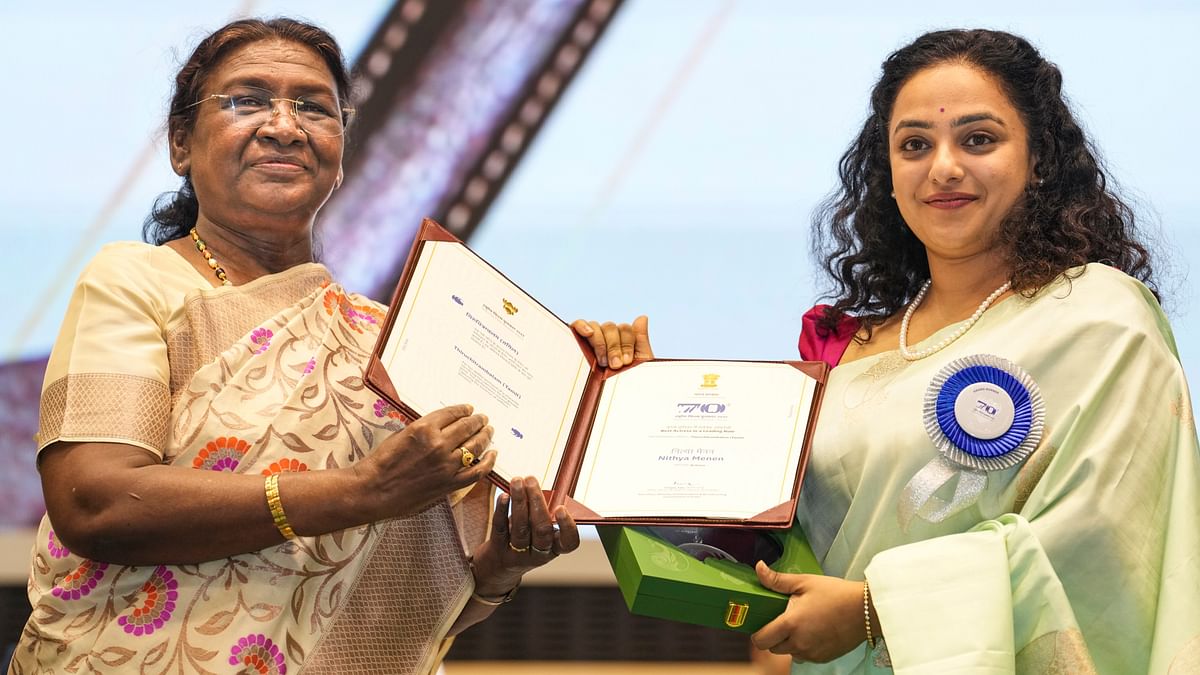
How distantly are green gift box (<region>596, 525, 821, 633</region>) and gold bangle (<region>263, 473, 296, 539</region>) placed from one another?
0.48 m

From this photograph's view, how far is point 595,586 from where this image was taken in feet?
13.3

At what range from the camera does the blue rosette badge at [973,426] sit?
1.95 meters

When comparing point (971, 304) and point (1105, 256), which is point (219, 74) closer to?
point (971, 304)

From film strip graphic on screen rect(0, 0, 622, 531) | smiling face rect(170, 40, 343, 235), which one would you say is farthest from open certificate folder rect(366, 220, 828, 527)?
film strip graphic on screen rect(0, 0, 622, 531)

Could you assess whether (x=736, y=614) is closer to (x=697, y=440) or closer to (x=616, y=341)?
(x=697, y=440)

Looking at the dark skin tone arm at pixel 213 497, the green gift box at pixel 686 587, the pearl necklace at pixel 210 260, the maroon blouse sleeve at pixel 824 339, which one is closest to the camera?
the dark skin tone arm at pixel 213 497

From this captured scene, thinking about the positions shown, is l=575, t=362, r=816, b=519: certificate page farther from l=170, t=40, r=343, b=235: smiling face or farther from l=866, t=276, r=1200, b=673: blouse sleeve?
l=170, t=40, r=343, b=235: smiling face

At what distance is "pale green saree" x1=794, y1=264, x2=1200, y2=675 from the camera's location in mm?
1894

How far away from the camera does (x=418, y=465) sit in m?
1.82

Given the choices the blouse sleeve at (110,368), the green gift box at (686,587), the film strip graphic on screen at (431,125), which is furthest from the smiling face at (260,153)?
the film strip graphic on screen at (431,125)

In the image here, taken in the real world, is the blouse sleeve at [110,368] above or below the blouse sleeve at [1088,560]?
below

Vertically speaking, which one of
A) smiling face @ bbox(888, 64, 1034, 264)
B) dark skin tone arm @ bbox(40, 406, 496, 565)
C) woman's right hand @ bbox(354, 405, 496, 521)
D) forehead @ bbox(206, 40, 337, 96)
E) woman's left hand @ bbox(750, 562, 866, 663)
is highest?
smiling face @ bbox(888, 64, 1034, 264)

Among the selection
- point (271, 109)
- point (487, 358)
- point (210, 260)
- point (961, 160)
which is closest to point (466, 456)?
point (487, 358)

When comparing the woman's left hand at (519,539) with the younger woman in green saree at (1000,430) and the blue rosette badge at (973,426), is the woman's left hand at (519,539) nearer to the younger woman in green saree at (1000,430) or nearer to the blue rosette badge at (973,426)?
the younger woman in green saree at (1000,430)
